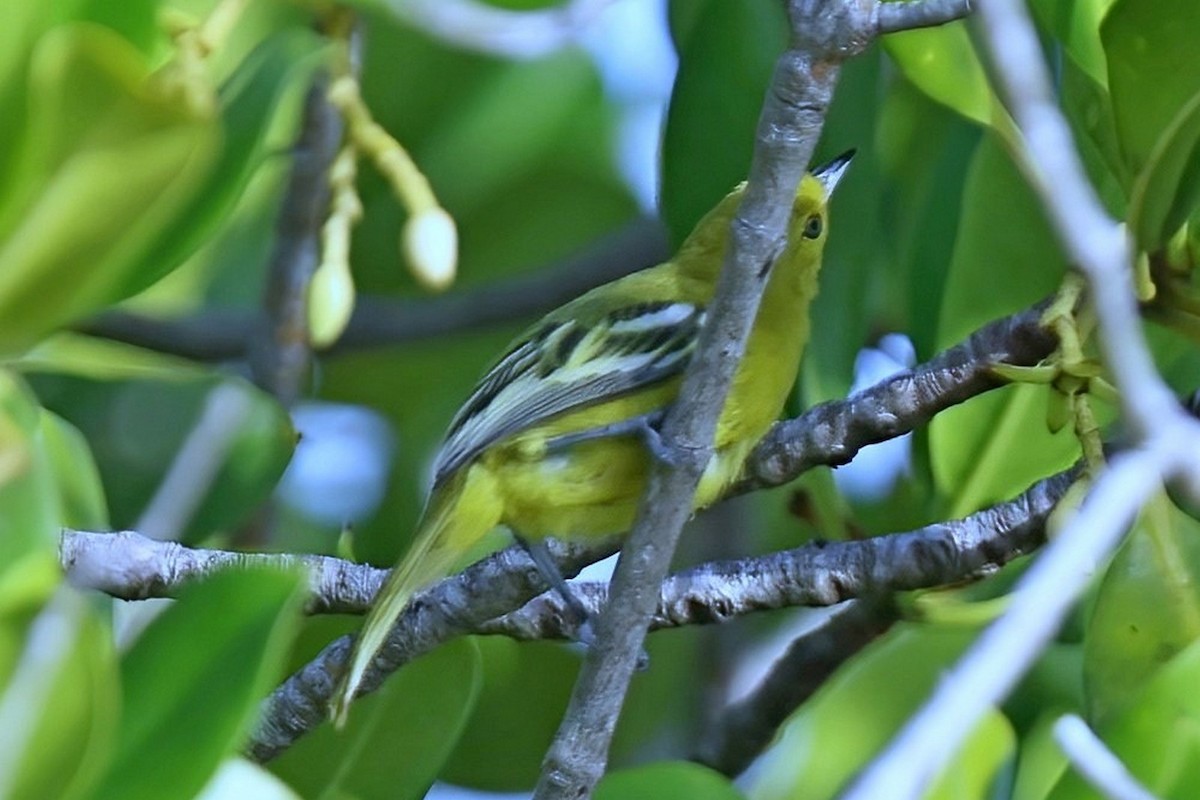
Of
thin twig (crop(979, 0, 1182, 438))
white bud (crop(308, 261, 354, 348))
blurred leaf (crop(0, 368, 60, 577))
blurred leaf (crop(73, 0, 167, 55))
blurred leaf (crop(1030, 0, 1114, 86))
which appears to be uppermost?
thin twig (crop(979, 0, 1182, 438))

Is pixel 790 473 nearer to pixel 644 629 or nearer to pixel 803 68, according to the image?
pixel 644 629

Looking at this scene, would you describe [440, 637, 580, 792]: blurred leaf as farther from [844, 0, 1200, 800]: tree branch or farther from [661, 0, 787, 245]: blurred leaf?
[844, 0, 1200, 800]: tree branch

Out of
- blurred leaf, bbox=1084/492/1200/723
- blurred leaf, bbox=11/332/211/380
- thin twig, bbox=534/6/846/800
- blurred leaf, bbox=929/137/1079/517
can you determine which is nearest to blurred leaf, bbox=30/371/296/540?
blurred leaf, bbox=11/332/211/380

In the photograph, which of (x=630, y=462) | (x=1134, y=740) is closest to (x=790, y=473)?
(x=630, y=462)

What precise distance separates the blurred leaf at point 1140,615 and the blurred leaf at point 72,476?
77cm

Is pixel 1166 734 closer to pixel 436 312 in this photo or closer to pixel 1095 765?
pixel 1095 765

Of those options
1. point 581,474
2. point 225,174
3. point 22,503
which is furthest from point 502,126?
point 22,503

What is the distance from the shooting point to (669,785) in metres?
1.15

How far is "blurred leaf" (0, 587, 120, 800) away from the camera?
0.73 metres

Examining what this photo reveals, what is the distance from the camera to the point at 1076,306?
1221mm

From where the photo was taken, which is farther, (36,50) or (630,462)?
(630,462)

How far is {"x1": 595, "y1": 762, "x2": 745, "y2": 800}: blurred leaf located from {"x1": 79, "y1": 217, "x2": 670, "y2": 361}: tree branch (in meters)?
0.93

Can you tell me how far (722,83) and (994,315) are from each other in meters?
0.31

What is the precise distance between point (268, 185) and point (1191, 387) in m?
1.24
